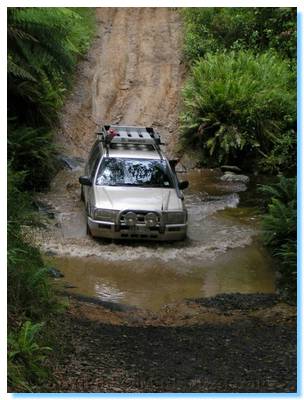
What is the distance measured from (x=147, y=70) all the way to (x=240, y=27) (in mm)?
2841

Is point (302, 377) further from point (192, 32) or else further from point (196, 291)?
point (192, 32)

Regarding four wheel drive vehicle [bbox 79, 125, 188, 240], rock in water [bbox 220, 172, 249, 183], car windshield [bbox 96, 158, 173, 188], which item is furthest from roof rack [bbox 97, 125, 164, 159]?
rock in water [bbox 220, 172, 249, 183]

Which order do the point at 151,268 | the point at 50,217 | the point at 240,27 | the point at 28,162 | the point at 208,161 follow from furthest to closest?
the point at 240,27 < the point at 208,161 < the point at 28,162 < the point at 50,217 < the point at 151,268

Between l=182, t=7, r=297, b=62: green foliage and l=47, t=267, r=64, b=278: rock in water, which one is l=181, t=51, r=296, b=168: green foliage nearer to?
l=182, t=7, r=297, b=62: green foliage

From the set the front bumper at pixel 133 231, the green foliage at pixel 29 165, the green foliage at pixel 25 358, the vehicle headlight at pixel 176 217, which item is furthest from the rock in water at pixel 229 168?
the green foliage at pixel 25 358

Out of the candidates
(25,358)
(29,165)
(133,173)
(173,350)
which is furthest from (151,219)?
(25,358)

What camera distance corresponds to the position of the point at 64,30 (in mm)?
8922

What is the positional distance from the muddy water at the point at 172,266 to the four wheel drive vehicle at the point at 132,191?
0.27 meters

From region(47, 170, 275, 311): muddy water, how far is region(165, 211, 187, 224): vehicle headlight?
37cm

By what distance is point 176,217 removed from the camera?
31.9 ft

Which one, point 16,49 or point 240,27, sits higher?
point 240,27

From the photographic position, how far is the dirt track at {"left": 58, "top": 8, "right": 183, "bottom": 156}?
16219 millimetres

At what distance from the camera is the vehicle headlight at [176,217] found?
966 centimetres

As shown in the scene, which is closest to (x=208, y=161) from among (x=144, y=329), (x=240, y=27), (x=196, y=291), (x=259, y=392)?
(x=240, y=27)
